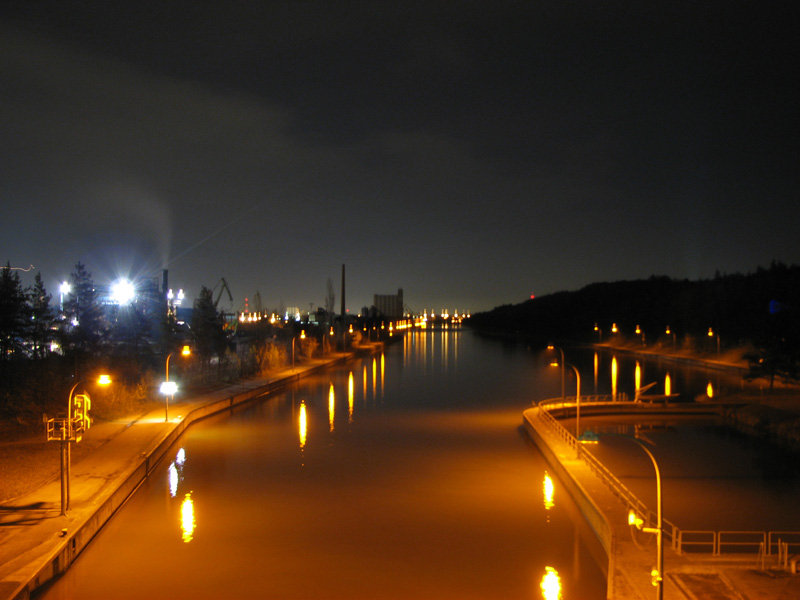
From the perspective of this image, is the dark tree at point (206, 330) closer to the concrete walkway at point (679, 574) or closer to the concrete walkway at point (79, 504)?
the concrete walkway at point (79, 504)

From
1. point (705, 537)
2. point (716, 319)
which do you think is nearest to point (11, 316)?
point (705, 537)

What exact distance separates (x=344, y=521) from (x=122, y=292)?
5232cm

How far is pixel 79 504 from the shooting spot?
1330 centimetres

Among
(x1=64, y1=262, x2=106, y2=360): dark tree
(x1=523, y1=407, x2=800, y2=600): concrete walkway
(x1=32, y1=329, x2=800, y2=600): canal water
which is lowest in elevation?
(x1=32, y1=329, x2=800, y2=600): canal water

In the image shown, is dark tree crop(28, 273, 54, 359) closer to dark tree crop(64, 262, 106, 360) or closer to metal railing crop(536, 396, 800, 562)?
dark tree crop(64, 262, 106, 360)

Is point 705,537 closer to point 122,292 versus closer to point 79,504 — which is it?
point 79,504

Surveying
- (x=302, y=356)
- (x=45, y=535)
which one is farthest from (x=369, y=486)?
(x=302, y=356)

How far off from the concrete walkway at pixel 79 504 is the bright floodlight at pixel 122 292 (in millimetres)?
39511

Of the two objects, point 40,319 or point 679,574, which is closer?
point 679,574

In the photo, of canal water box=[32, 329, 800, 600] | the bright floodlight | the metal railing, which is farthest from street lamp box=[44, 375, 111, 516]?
the bright floodlight

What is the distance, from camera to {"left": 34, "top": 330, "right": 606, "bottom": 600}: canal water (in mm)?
11836

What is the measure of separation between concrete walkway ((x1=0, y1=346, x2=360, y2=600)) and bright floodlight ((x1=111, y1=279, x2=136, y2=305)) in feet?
130

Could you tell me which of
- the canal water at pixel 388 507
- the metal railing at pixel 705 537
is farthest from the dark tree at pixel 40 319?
the metal railing at pixel 705 537

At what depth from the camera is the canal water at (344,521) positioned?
38.8 ft
